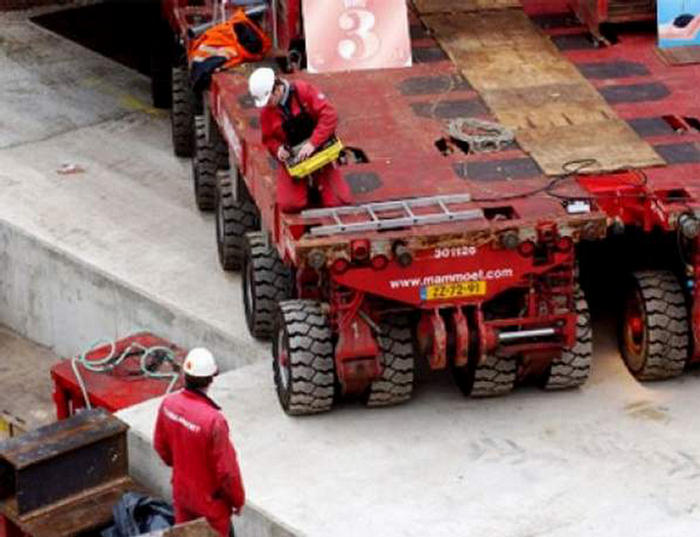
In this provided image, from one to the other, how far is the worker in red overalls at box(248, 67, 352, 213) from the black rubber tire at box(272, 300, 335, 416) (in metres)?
0.63

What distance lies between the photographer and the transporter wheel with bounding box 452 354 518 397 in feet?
45.7

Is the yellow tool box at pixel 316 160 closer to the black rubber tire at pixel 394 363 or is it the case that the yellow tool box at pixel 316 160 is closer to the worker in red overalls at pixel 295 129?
the worker in red overalls at pixel 295 129

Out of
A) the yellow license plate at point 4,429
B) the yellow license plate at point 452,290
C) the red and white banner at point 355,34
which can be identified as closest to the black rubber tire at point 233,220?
the red and white banner at point 355,34

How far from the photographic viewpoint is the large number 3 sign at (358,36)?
15.6 meters

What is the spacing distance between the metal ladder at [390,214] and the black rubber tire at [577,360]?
0.90 m

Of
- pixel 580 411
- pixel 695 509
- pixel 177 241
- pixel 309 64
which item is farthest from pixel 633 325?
pixel 177 241

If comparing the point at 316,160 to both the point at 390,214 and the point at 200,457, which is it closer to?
the point at 390,214

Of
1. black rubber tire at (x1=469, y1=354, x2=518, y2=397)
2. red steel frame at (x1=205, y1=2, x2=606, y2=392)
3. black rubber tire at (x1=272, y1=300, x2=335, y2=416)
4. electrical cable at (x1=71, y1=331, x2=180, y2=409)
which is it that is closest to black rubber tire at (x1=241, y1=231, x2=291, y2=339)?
red steel frame at (x1=205, y1=2, x2=606, y2=392)

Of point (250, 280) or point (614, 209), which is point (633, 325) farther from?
point (250, 280)

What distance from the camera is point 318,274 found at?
13.8m

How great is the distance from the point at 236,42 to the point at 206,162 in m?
1.44

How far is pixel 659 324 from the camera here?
45.8ft

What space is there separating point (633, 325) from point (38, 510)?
380 centimetres

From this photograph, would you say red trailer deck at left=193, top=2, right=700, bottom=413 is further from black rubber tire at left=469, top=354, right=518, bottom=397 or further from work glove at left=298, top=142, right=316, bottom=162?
work glove at left=298, top=142, right=316, bottom=162
